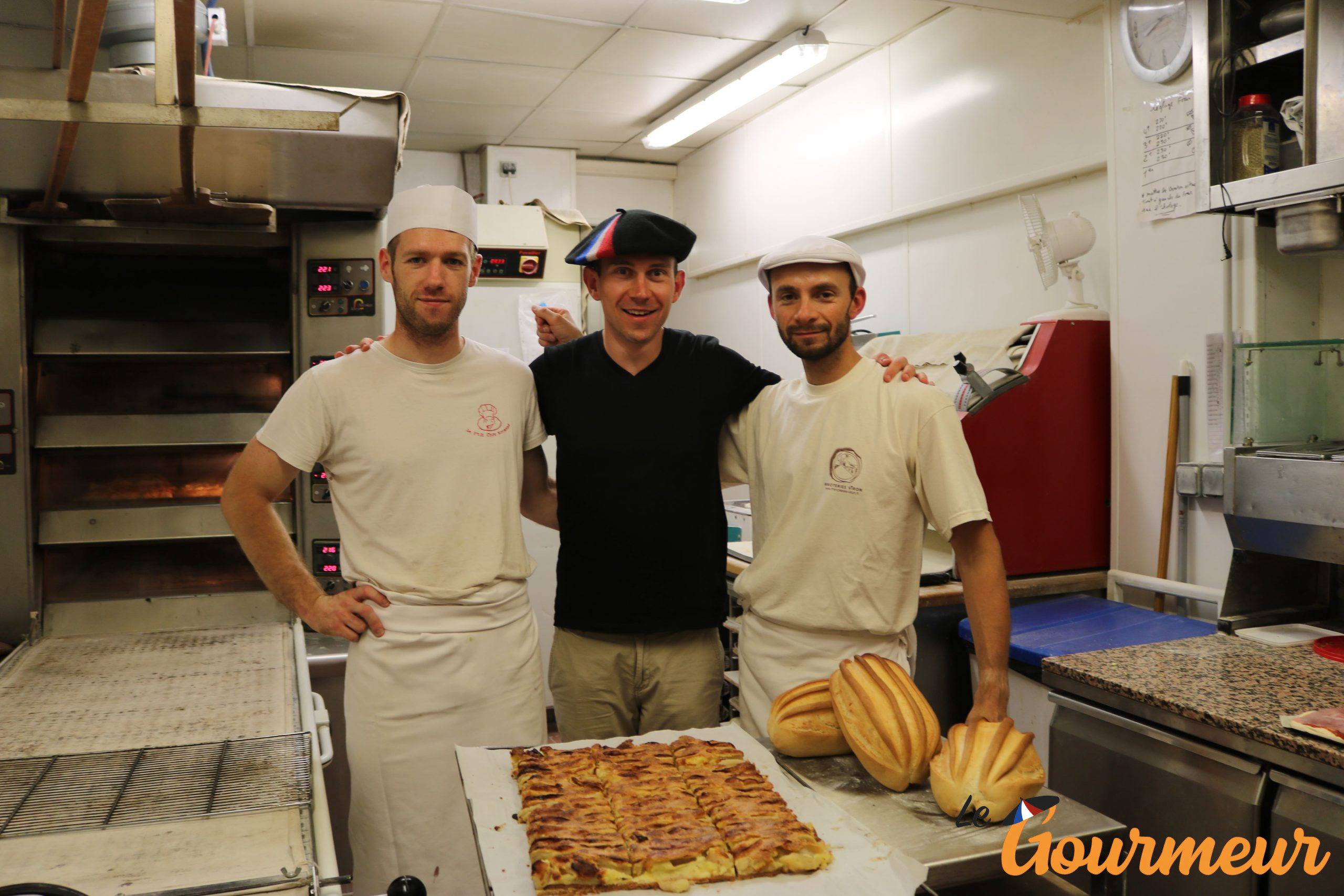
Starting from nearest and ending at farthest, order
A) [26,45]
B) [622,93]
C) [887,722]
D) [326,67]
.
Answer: [887,722], [26,45], [326,67], [622,93]

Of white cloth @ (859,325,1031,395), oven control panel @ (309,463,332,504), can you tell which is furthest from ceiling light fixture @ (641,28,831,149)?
oven control panel @ (309,463,332,504)

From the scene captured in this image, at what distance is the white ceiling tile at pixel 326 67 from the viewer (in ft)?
13.9

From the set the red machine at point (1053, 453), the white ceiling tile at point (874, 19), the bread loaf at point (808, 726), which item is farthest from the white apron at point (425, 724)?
the white ceiling tile at point (874, 19)

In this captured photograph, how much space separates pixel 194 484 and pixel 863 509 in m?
2.12

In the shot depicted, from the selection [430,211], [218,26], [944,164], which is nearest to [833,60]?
[944,164]

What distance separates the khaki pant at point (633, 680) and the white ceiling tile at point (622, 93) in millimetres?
3388

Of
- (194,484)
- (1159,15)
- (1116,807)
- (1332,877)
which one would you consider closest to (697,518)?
(1116,807)

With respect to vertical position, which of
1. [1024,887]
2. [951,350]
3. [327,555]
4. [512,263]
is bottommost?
[1024,887]

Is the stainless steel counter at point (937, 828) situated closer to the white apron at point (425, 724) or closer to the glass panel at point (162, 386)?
the white apron at point (425, 724)

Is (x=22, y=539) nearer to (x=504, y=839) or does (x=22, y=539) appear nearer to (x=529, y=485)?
(x=529, y=485)

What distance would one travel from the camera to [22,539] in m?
Result: 2.51

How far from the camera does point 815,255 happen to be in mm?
1850

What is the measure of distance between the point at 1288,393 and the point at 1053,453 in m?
0.71

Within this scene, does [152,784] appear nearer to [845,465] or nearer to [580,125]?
[845,465]
